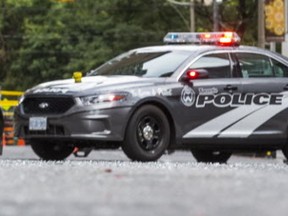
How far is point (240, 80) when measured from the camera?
1142cm

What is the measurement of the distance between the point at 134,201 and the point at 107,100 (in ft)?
15.0

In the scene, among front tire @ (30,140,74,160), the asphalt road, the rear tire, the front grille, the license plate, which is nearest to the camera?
the asphalt road

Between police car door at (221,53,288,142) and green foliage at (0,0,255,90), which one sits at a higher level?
police car door at (221,53,288,142)

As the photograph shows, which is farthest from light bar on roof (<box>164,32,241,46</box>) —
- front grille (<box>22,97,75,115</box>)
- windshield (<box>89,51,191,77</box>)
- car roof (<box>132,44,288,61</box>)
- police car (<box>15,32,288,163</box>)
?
front grille (<box>22,97,75,115</box>)

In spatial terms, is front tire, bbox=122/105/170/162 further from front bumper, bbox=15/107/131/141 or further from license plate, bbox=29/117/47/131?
license plate, bbox=29/117/47/131

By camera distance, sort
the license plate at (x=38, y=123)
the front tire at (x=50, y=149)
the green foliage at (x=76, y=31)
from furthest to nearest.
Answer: the green foliage at (x=76, y=31), the front tire at (x=50, y=149), the license plate at (x=38, y=123)

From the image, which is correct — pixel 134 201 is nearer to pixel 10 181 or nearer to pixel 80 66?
pixel 10 181

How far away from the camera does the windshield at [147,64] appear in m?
11.0

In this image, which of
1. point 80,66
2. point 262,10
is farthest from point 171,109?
point 80,66

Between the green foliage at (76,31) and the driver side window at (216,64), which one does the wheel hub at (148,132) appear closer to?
the driver side window at (216,64)

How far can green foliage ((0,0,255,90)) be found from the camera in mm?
43375

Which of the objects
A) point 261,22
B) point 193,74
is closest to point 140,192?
point 193,74

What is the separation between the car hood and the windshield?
9.5 inches

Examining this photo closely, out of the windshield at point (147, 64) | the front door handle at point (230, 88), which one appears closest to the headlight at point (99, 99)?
the windshield at point (147, 64)
